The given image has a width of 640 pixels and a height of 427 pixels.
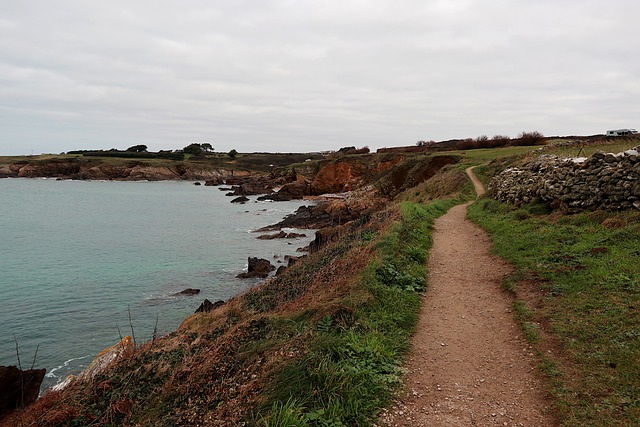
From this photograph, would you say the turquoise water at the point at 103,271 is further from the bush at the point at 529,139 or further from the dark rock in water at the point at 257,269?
the bush at the point at 529,139

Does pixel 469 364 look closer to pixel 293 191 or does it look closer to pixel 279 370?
pixel 279 370

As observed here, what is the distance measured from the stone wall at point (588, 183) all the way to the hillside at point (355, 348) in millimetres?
682

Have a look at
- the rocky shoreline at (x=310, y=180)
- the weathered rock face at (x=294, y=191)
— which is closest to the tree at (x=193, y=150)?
the rocky shoreline at (x=310, y=180)

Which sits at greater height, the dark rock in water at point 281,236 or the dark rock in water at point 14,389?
the dark rock in water at point 14,389

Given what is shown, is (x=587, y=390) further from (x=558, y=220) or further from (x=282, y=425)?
(x=558, y=220)

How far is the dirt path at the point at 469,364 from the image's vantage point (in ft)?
16.9

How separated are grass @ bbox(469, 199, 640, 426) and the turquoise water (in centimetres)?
1252

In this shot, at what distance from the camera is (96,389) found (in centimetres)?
718

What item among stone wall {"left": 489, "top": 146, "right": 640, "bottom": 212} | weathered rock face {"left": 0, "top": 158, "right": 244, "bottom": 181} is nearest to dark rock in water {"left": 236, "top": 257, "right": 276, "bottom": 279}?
stone wall {"left": 489, "top": 146, "right": 640, "bottom": 212}

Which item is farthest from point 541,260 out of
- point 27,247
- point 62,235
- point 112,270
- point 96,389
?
point 62,235

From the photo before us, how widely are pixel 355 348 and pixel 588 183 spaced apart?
11.6 meters

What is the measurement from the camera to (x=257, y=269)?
22.8 metres

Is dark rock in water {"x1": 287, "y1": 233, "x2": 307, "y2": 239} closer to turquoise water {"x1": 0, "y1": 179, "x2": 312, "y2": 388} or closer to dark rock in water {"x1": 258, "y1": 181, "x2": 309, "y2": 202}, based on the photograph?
turquoise water {"x1": 0, "y1": 179, "x2": 312, "y2": 388}

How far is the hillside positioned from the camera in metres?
5.28
